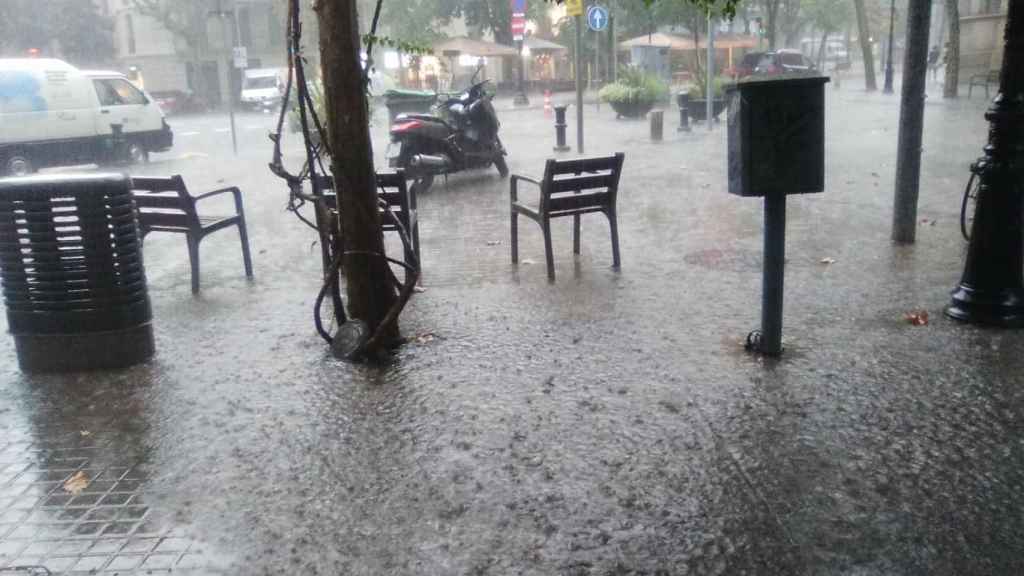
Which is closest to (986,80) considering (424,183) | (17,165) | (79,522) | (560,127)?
(560,127)

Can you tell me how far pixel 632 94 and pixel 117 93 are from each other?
1415cm

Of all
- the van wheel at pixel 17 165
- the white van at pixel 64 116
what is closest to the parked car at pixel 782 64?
the white van at pixel 64 116

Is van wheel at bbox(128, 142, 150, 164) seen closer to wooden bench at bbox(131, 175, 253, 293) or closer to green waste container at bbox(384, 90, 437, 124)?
green waste container at bbox(384, 90, 437, 124)

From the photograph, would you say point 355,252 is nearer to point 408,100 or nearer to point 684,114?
point 408,100

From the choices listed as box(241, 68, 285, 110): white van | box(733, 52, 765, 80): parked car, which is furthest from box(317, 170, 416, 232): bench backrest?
box(733, 52, 765, 80): parked car

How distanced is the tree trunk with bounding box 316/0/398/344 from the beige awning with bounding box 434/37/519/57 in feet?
128

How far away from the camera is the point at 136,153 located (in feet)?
68.9

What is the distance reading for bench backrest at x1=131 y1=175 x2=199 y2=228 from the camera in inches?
301

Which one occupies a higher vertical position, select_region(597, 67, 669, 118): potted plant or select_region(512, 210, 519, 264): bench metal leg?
select_region(597, 67, 669, 118): potted plant

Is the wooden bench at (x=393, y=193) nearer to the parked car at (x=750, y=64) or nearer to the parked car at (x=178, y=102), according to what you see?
the parked car at (x=750, y=64)

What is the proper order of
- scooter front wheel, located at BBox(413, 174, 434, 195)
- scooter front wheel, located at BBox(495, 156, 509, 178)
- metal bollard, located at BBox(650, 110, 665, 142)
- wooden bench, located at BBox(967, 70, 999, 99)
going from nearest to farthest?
1. scooter front wheel, located at BBox(413, 174, 434, 195)
2. scooter front wheel, located at BBox(495, 156, 509, 178)
3. metal bollard, located at BBox(650, 110, 665, 142)
4. wooden bench, located at BBox(967, 70, 999, 99)

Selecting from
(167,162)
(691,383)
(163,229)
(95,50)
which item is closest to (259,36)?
(95,50)

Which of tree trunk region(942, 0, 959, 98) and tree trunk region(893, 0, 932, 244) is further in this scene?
tree trunk region(942, 0, 959, 98)

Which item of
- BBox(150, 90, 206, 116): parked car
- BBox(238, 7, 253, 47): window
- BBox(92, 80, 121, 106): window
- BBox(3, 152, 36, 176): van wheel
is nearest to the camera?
BBox(3, 152, 36, 176): van wheel
